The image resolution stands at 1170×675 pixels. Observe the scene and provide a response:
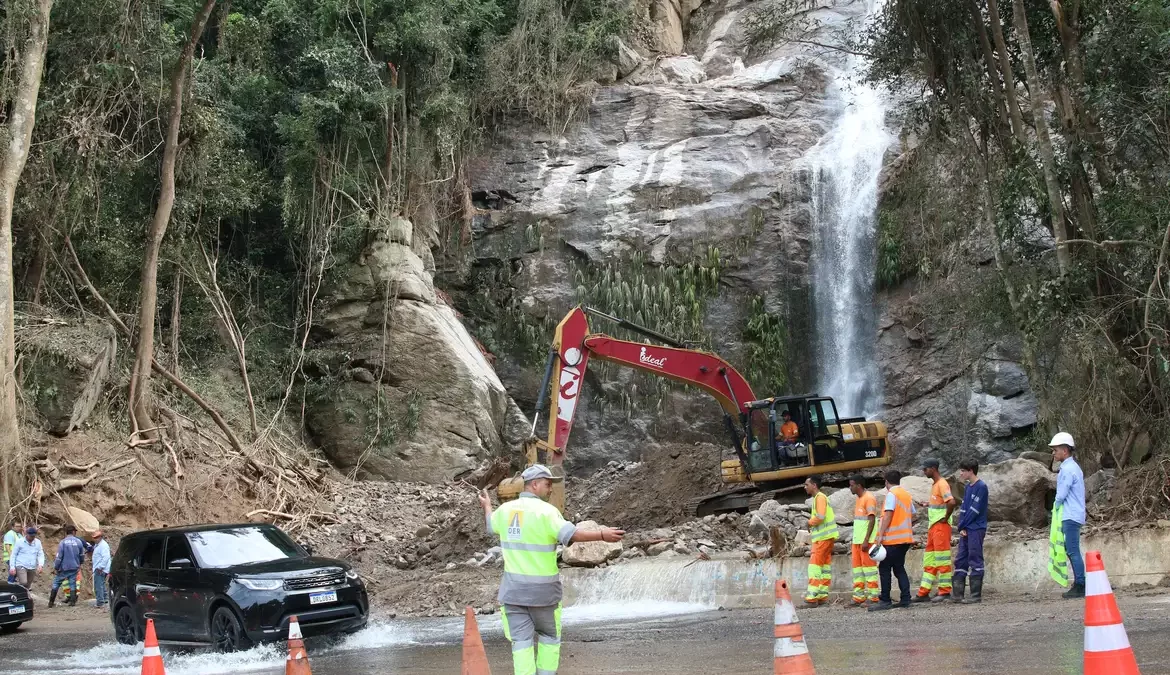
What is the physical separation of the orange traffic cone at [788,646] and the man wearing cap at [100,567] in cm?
1527

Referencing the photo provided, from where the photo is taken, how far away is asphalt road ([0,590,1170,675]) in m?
8.02

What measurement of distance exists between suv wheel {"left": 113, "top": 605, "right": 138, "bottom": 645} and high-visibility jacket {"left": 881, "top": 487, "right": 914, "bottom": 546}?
8.23 m

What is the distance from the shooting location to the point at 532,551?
264 inches

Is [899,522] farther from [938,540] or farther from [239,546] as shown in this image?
[239,546]

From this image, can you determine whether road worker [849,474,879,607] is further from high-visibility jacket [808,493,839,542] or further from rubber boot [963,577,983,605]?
rubber boot [963,577,983,605]

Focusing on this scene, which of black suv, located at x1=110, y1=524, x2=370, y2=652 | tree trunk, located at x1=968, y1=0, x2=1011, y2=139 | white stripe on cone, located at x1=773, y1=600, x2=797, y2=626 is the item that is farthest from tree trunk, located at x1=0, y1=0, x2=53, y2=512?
white stripe on cone, located at x1=773, y1=600, x2=797, y2=626

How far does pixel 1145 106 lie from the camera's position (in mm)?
15602

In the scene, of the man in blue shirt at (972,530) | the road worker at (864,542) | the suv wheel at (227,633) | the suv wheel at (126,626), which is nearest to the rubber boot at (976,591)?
the man in blue shirt at (972,530)

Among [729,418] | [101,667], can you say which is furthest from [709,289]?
[101,667]

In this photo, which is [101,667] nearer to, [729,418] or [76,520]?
[76,520]

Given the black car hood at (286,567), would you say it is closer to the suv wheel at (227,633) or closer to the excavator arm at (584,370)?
the suv wheel at (227,633)

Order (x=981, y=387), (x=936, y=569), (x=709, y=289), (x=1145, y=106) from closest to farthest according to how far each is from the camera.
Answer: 1. (x=936, y=569)
2. (x=1145, y=106)
3. (x=981, y=387)
4. (x=709, y=289)

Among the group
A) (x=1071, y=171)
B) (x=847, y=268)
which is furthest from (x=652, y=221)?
(x=1071, y=171)

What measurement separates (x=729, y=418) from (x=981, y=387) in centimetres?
A: 910
